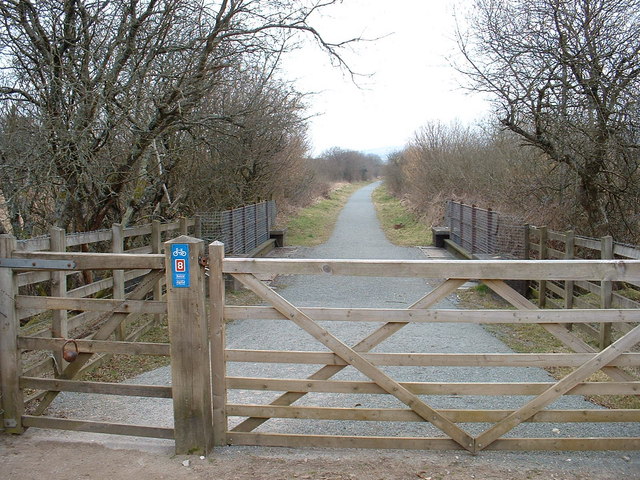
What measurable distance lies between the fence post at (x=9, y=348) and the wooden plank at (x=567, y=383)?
11.4 ft

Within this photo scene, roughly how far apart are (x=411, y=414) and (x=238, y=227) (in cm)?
1163

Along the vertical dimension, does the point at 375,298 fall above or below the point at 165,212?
below

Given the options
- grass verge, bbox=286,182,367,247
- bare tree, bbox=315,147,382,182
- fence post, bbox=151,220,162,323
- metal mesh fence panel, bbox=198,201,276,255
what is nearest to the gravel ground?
fence post, bbox=151,220,162,323

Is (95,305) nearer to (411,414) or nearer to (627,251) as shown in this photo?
(411,414)

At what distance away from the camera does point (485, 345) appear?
8.16m

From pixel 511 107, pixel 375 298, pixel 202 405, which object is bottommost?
pixel 375 298

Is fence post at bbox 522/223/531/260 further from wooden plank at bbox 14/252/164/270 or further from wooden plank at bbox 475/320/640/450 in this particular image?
wooden plank at bbox 14/252/164/270

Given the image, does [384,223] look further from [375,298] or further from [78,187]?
[78,187]

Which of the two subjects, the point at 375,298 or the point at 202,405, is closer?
the point at 202,405

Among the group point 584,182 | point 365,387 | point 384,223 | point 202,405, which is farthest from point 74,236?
point 384,223

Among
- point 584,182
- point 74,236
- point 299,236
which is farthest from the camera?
point 299,236

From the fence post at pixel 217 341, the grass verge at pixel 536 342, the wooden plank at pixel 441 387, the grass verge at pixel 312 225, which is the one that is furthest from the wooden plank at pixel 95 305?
the grass verge at pixel 312 225

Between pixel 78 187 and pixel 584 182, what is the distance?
9.00 metres

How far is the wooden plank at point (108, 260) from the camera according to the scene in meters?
4.19
